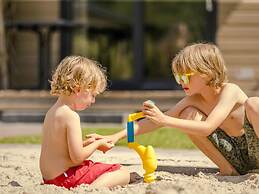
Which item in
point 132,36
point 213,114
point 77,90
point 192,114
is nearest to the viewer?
point 77,90

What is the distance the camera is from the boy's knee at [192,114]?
4305 mm

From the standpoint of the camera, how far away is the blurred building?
425 inches

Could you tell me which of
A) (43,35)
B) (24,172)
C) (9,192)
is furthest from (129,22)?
(9,192)

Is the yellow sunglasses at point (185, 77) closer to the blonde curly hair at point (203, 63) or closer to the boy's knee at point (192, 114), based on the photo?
the blonde curly hair at point (203, 63)

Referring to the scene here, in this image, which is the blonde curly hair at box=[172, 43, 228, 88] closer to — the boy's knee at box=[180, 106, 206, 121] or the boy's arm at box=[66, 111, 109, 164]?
the boy's knee at box=[180, 106, 206, 121]

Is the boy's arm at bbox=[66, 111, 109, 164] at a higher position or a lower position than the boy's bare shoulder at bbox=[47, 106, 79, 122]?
lower

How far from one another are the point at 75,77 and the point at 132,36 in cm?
769

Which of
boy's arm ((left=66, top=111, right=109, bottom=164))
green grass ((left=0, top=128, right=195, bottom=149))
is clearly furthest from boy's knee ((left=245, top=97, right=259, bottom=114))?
green grass ((left=0, top=128, right=195, bottom=149))

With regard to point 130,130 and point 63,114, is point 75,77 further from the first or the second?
point 130,130

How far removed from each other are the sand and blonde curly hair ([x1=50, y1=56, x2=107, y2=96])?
55 centimetres

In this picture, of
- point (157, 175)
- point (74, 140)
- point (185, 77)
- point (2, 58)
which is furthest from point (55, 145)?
point (2, 58)

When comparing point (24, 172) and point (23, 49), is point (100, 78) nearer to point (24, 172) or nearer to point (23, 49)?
point (24, 172)

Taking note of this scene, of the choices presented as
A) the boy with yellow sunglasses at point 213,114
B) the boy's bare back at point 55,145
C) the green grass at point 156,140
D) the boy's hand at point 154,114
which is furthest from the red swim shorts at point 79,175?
the green grass at point 156,140

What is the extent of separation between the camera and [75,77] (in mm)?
3957
